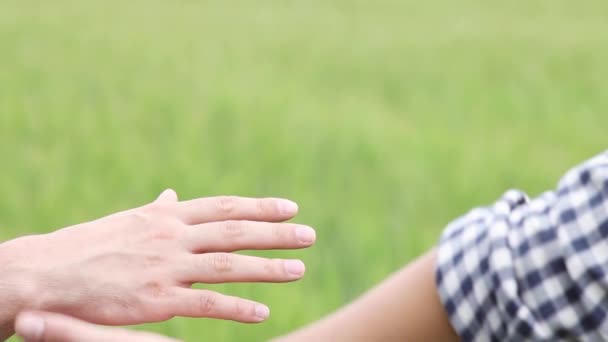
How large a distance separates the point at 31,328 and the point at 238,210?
0.35 meters

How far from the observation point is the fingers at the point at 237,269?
100cm

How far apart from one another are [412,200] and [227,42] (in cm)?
189

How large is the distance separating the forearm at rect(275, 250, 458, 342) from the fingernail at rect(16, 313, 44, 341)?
376mm

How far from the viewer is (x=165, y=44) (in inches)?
157

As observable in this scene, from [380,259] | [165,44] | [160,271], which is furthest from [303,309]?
[165,44]

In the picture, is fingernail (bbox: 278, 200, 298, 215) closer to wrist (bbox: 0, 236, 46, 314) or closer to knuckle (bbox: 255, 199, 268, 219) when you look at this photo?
knuckle (bbox: 255, 199, 268, 219)

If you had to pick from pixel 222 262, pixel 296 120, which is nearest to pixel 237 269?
pixel 222 262

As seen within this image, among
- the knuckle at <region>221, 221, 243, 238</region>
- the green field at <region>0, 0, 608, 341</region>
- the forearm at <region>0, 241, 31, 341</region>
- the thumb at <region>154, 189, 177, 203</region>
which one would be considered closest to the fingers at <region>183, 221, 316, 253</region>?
the knuckle at <region>221, 221, 243, 238</region>

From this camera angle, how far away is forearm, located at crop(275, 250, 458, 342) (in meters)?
0.95

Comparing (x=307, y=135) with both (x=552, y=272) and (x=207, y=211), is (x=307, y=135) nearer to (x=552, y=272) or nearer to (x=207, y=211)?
(x=207, y=211)

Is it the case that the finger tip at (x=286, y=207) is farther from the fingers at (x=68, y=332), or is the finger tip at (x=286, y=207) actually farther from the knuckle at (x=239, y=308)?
the fingers at (x=68, y=332)

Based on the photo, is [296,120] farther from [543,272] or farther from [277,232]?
[543,272]

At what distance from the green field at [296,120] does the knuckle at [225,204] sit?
79 cm

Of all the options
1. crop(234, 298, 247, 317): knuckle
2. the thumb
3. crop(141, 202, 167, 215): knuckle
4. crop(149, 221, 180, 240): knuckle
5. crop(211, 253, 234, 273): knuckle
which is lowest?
crop(234, 298, 247, 317): knuckle
